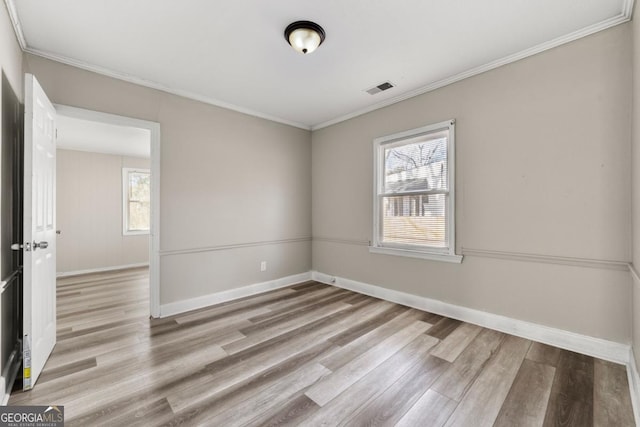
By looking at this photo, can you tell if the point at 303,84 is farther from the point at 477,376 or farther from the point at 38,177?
the point at 477,376

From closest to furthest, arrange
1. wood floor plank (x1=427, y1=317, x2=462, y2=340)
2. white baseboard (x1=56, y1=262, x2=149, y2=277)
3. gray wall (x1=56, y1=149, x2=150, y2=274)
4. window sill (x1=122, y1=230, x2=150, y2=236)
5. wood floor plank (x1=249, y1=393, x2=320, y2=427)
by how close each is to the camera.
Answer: wood floor plank (x1=249, y1=393, x2=320, y2=427) < wood floor plank (x1=427, y1=317, x2=462, y2=340) < white baseboard (x1=56, y1=262, x2=149, y2=277) < gray wall (x1=56, y1=149, x2=150, y2=274) < window sill (x1=122, y1=230, x2=150, y2=236)

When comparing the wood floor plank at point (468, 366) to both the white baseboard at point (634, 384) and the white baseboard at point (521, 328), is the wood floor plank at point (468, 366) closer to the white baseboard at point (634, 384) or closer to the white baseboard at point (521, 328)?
the white baseboard at point (521, 328)

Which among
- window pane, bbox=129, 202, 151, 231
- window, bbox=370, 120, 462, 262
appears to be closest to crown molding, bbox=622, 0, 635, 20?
window, bbox=370, 120, 462, 262

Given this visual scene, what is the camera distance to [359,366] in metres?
2.09

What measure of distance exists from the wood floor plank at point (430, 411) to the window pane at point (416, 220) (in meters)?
1.67

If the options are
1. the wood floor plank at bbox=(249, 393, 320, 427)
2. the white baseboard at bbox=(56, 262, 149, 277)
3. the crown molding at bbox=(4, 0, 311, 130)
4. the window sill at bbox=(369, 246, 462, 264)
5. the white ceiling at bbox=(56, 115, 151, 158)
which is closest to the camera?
the wood floor plank at bbox=(249, 393, 320, 427)

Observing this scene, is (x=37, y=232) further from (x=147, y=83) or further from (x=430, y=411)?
(x=430, y=411)

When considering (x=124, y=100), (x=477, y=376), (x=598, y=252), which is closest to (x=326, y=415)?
(x=477, y=376)

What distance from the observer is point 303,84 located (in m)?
3.09

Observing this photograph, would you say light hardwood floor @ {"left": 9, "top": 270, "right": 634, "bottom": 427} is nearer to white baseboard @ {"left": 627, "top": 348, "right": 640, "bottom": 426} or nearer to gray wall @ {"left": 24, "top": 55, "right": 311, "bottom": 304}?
white baseboard @ {"left": 627, "top": 348, "right": 640, "bottom": 426}

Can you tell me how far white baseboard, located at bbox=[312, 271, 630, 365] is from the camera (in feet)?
6.99

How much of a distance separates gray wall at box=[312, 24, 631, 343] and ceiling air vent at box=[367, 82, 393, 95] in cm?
37

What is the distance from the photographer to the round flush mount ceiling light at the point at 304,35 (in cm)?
206

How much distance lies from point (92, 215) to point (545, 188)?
740 centimetres
